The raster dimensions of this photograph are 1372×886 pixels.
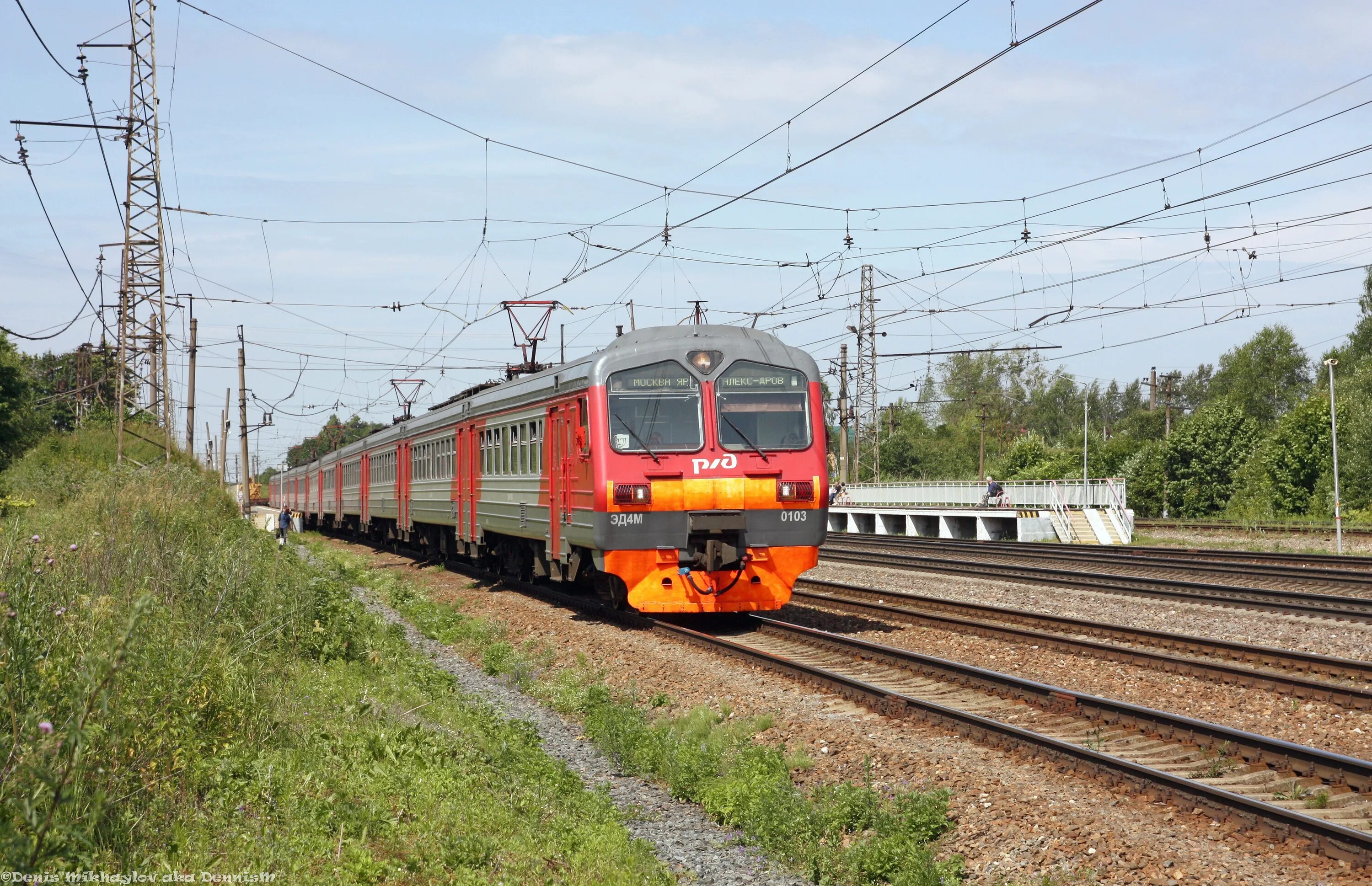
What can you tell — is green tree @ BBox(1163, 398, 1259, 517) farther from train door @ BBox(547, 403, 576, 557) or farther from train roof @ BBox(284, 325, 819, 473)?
train door @ BBox(547, 403, 576, 557)

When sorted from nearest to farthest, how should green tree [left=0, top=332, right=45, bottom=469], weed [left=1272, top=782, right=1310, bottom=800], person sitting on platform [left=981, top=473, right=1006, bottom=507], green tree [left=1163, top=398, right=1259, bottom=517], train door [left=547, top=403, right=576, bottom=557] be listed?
1. weed [left=1272, top=782, right=1310, bottom=800]
2. train door [left=547, top=403, right=576, bottom=557]
3. person sitting on platform [left=981, top=473, right=1006, bottom=507]
4. green tree [left=0, top=332, right=45, bottom=469]
5. green tree [left=1163, top=398, right=1259, bottom=517]

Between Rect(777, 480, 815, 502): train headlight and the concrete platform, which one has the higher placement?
Rect(777, 480, 815, 502): train headlight

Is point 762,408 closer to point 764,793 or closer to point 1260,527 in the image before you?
point 764,793

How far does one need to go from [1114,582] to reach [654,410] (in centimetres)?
967

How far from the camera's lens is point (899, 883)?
581 cm

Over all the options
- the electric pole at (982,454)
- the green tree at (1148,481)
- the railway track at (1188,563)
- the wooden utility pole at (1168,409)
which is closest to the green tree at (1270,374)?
the wooden utility pole at (1168,409)

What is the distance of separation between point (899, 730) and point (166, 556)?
7140 mm

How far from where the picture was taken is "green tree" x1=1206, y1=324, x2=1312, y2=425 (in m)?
91.1

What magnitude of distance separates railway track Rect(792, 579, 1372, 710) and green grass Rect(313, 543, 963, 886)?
4.37 metres

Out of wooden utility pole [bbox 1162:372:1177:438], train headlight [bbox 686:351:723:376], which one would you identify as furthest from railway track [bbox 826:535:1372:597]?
wooden utility pole [bbox 1162:372:1177:438]

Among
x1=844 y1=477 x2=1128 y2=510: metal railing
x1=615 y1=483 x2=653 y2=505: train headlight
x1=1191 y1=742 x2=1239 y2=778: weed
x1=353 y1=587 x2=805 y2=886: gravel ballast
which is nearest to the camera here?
x1=353 y1=587 x2=805 y2=886: gravel ballast

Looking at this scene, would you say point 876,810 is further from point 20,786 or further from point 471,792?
point 20,786

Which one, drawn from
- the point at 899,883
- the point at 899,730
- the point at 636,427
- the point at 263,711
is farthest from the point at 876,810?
the point at 636,427

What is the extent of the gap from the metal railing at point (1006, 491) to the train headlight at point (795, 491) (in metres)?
22.6
